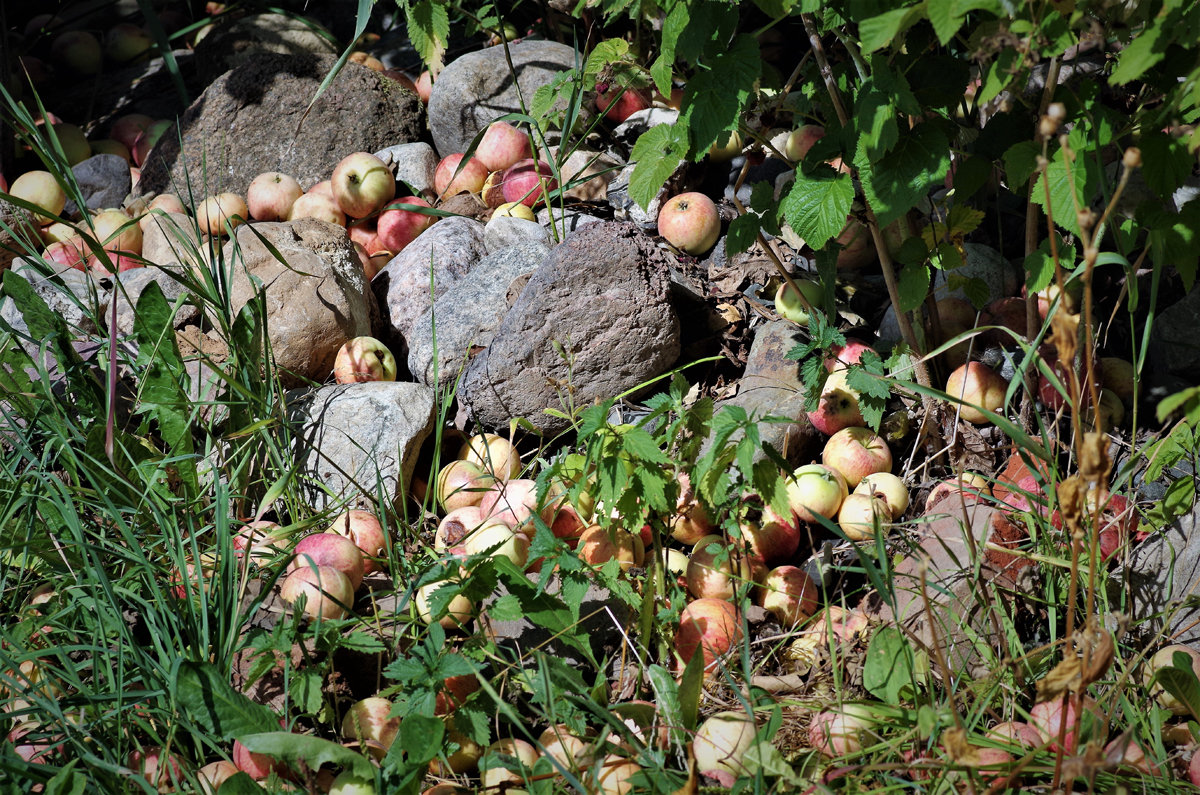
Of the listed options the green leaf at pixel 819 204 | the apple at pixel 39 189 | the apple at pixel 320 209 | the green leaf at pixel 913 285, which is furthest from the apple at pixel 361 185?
the green leaf at pixel 913 285

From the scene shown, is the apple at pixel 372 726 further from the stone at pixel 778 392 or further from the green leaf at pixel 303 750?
the stone at pixel 778 392

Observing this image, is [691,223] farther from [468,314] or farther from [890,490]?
[890,490]

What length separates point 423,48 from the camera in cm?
305

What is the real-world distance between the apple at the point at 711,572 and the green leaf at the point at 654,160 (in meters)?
0.85

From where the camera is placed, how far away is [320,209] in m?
3.90

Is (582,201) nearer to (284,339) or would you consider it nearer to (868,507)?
(284,339)

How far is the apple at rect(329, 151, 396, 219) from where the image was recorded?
3.84 meters

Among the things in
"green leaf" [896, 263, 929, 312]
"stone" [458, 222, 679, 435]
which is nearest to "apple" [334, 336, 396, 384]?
"stone" [458, 222, 679, 435]

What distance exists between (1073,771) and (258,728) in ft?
4.30

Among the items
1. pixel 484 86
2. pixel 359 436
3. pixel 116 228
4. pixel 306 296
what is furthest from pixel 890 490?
pixel 116 228

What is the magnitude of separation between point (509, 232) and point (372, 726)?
2.05 m

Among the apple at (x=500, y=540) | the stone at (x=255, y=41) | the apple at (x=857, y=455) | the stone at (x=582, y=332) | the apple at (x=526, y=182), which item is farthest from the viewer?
the stone at (x=255, y=41)

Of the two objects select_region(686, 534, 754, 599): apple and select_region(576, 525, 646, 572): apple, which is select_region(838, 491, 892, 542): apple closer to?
select_region(686, 534, 754, 599): apple

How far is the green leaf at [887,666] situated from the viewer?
169 centimetres
